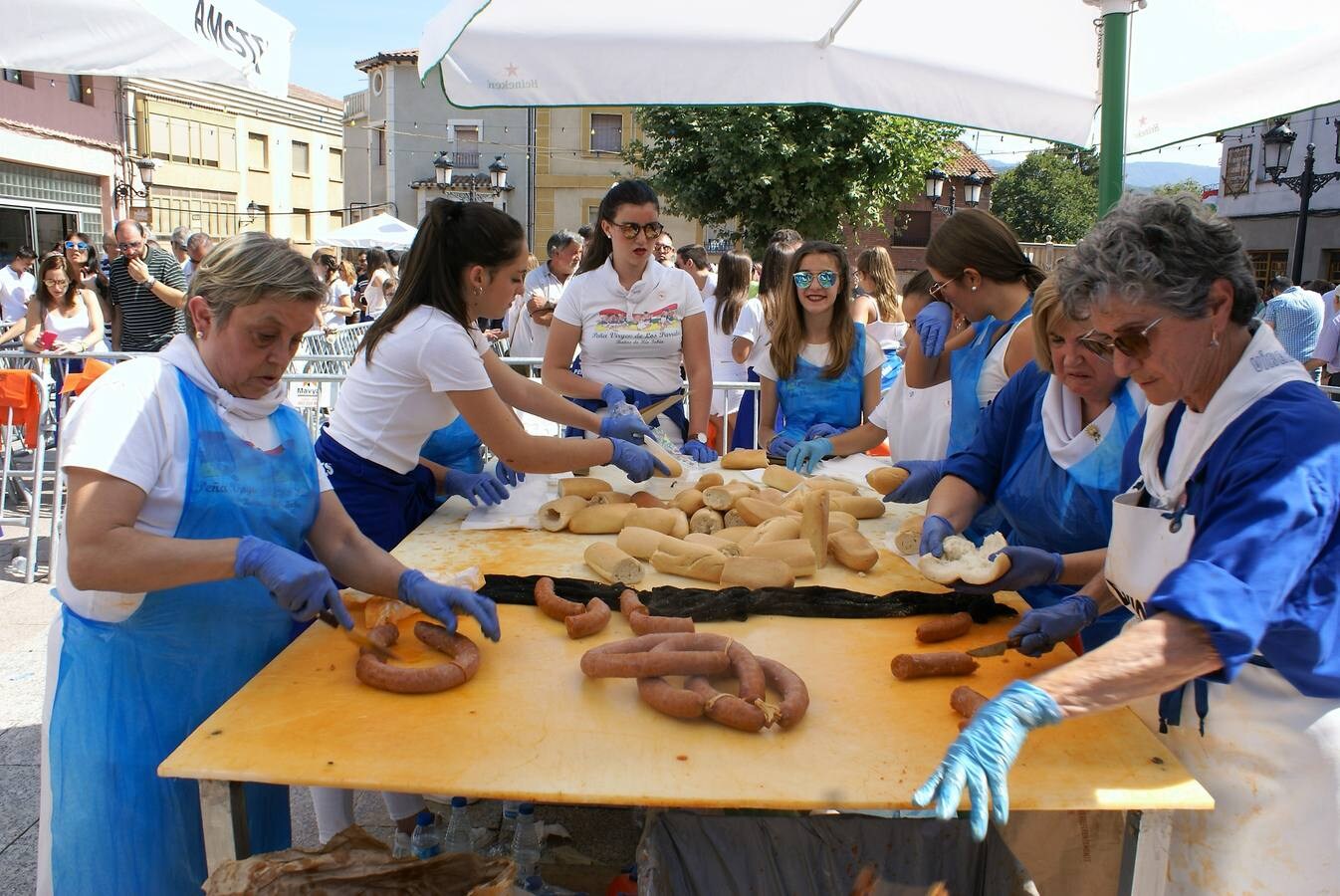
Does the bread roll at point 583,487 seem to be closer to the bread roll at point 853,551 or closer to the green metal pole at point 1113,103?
the bread roll at point 853,551

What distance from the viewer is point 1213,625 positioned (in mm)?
1540

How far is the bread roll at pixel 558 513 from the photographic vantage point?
10.8 feet

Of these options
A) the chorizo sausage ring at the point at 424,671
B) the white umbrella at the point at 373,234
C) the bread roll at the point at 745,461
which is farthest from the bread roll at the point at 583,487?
the white umbrella at the point at 373,234

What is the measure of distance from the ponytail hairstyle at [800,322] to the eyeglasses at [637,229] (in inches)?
27.7

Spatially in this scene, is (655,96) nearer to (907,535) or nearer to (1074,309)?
(907,535)

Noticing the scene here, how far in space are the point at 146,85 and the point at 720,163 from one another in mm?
19461

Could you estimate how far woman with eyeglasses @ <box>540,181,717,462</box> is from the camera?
185 inches

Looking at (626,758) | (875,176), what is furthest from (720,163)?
Answer: (626,758)

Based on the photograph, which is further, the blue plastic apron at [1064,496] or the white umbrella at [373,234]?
the white umbrella at [373,234]

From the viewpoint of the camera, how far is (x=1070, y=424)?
2588mm

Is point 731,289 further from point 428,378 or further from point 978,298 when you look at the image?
point 428,378

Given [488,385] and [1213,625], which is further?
[488,385]

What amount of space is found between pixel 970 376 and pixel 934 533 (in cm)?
107

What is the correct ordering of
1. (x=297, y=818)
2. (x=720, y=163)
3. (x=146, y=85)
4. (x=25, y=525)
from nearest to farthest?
(x=297, y=818) < (x=25, y=525) < (x=720, y=163) < (x=146, y=85)
